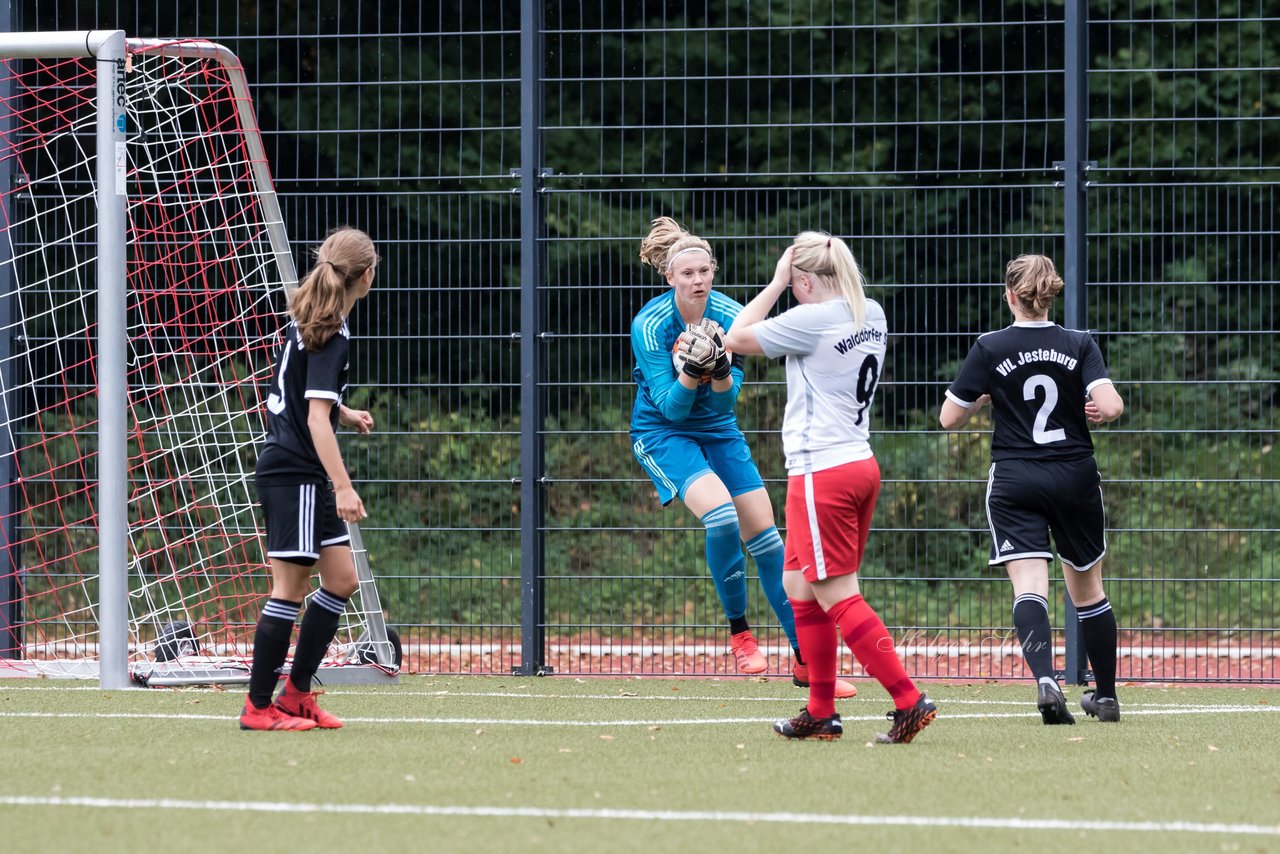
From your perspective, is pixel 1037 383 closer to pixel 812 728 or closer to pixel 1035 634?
pixel 1035 634

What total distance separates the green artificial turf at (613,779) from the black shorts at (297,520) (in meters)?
0.61

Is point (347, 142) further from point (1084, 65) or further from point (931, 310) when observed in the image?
point (1084, 65)

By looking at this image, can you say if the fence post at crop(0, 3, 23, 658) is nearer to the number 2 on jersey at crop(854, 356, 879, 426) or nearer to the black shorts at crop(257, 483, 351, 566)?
the black shorts at crop(257, 483, 351, 566)

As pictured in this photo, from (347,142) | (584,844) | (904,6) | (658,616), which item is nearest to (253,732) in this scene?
(584,844)

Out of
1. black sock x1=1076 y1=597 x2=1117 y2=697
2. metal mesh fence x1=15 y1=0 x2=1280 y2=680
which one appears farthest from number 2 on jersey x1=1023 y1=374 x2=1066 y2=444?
metal mesh fence x1=15 y1=0 x2=1280 y2=680

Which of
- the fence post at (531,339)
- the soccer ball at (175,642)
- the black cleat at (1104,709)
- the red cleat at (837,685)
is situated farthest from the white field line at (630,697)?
the fence post at (531,339)

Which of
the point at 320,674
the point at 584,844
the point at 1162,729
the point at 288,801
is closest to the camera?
the point at 584,844

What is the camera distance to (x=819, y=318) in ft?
18.6

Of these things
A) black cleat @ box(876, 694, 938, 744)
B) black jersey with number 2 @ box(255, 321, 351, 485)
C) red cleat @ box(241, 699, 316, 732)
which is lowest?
red cleat @ box(241, 699, 316, 732)

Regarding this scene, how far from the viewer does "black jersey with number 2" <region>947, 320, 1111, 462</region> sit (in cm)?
643

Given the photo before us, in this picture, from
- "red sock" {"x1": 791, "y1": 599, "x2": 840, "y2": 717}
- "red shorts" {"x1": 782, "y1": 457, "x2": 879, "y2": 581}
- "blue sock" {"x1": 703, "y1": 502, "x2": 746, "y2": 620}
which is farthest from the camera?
"blue sock" {"x1": 703, "y1": 502, "x2": 746, "y2": 620}

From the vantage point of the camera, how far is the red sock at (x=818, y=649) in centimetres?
586

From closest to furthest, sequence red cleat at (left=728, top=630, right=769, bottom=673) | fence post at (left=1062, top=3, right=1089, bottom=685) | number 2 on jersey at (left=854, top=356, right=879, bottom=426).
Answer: number 2 on jersey at (left=854, top=356, right=879, bottom=426) → red cleat at (left=728, top=630, right=769, bottom=673) → fence post at (left=1062, top=3, right=1089, bottom=685)

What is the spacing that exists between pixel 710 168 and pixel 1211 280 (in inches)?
216
